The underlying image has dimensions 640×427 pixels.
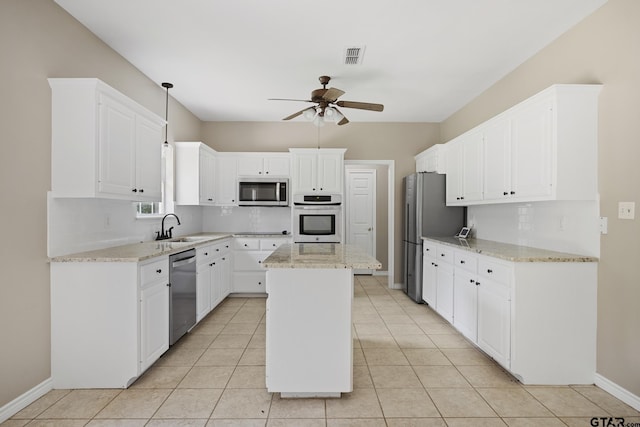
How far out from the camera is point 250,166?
499cm

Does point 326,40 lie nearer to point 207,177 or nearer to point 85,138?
point 85,138

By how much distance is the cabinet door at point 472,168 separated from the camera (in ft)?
11.4

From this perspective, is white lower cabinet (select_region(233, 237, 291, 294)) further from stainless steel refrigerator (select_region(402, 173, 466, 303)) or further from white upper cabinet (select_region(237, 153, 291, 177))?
stainless steel refrigerator (select_region(402, 173, 466, 303))

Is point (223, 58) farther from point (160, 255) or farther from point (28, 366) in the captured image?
point (28, 366)

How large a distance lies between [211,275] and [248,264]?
2.82ft

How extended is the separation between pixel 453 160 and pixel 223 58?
2.99 metres

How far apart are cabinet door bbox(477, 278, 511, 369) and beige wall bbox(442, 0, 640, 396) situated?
617mm

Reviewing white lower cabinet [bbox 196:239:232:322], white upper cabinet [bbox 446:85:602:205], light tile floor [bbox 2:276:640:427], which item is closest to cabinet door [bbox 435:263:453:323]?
light tile floor [bbox 2:276:640:427]

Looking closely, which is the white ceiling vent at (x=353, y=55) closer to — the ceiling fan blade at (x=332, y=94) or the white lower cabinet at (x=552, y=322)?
the ceiling fan blade at (x=332, y=94)

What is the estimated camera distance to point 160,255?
2627mm

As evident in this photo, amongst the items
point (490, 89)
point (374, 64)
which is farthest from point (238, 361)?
point (490, 89)

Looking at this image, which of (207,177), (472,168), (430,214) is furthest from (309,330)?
(207,177)

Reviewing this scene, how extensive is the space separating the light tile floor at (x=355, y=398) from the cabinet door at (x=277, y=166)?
2.68 metres

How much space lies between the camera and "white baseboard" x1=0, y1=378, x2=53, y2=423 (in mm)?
1935
